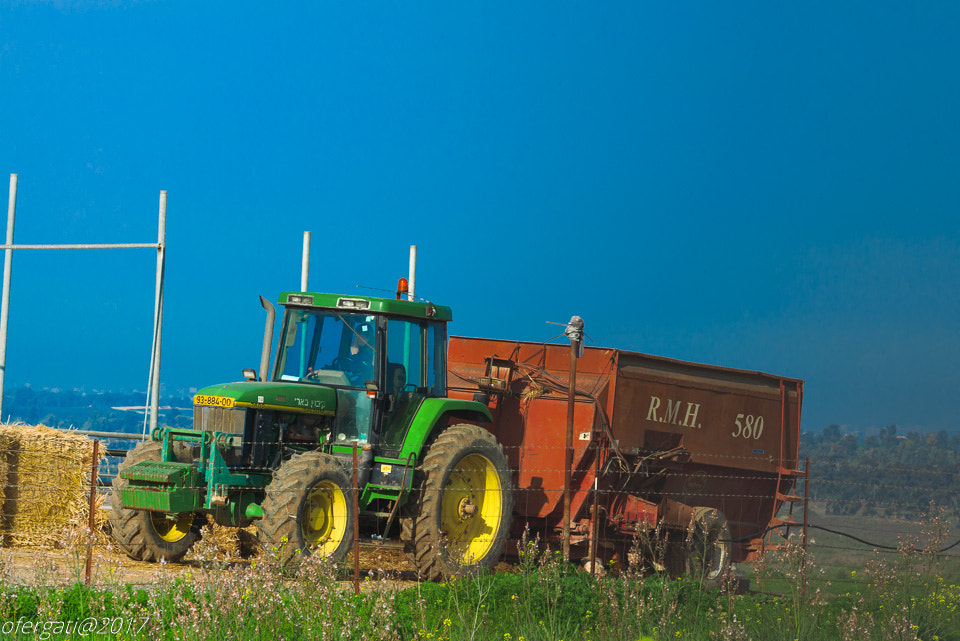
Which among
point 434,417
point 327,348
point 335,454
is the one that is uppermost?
point 327,348

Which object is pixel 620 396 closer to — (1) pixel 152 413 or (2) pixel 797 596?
(2) pixel 797 596

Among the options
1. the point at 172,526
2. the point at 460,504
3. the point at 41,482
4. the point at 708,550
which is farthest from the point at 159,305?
the point at 708,550

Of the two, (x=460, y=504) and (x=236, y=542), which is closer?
(x=460, y=504)

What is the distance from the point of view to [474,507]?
33.3 feet

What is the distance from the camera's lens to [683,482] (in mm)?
11727

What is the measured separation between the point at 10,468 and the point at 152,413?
5.60ft

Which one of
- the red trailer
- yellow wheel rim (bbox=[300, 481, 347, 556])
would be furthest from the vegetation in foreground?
the red trailer

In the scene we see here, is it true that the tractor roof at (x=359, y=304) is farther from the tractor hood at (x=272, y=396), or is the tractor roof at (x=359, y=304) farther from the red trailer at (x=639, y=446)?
Answer: the red trailer at (x=639, y=446)

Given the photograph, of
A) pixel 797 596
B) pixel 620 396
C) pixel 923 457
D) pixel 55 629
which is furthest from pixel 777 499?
pixel 923 457

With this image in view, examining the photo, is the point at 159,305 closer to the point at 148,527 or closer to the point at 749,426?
the point at 148,527

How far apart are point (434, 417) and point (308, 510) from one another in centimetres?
154

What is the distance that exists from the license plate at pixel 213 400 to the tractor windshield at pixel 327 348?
0.84 metres

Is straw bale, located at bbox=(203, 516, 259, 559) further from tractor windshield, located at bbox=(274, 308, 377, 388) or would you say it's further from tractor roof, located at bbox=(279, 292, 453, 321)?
tractor roof, located at bbox=(279, 292, 453, 321)

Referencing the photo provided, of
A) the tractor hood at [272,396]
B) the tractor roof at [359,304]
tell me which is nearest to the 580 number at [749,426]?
the tractor roof at [359,304]
